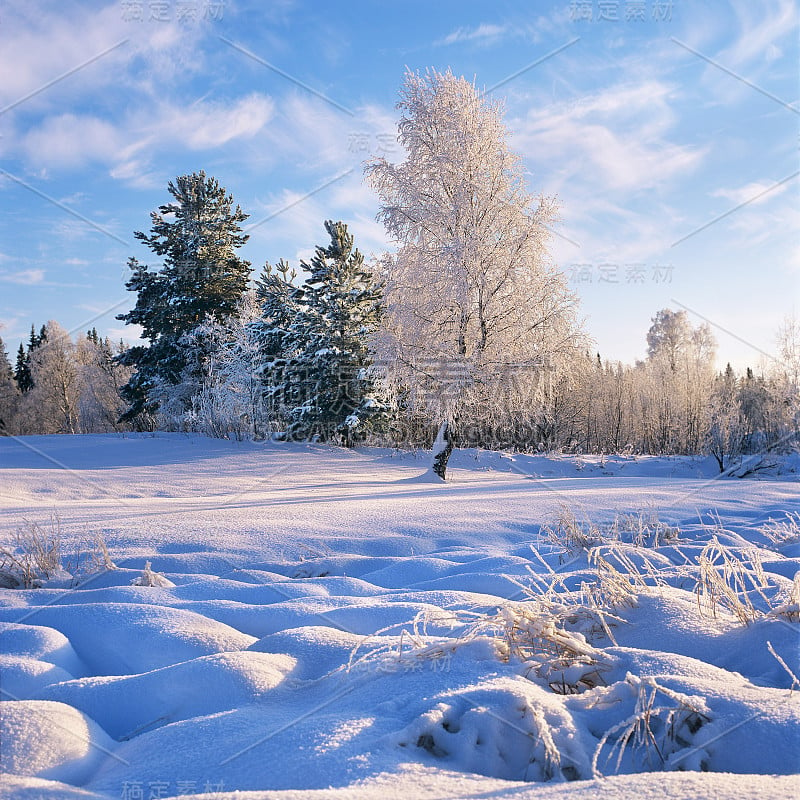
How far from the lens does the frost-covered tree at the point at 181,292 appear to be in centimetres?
2231

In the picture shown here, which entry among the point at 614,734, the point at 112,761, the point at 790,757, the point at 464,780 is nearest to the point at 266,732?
the point at 112,761

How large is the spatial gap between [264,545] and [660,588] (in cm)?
265

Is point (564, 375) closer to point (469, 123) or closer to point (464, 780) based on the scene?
point (469, 123)

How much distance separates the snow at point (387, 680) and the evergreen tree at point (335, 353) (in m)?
12.8

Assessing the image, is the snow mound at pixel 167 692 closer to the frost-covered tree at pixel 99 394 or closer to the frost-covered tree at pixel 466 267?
the frost-covered tree at pixel 466 267

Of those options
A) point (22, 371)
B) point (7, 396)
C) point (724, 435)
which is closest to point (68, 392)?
point (7, 396)

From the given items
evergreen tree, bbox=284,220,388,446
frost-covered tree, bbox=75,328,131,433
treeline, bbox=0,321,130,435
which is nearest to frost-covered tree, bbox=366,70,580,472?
evergreen tree, bbox=284,220,388,446

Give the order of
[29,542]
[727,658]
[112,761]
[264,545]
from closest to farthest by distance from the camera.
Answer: [112,761] → [727,658] → [29,542] → [264,545]

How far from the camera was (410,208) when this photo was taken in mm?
11586

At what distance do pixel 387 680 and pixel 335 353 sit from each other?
50.5 ft

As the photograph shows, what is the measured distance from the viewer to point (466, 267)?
11.1m

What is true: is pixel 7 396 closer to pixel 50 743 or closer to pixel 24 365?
pixel 24 365

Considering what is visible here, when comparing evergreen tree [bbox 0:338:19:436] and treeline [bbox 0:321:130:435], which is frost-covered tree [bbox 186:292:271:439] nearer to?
treeline [bbox 0:321:130:435]

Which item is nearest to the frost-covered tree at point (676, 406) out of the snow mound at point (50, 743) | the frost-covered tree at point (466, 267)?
the frost-covered tree at point (466, 267)
